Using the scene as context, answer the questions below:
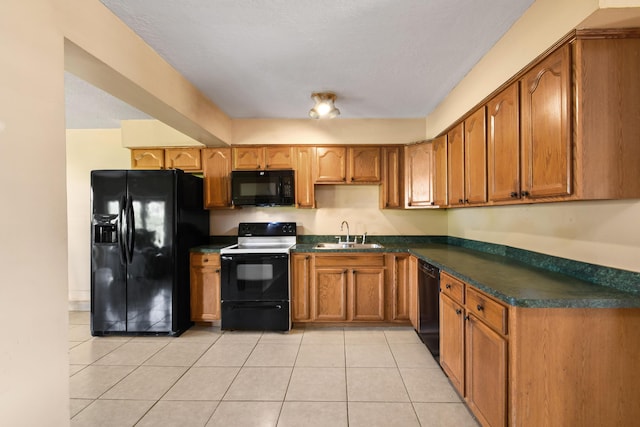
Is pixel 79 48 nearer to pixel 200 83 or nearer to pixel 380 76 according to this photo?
pixel 200 83

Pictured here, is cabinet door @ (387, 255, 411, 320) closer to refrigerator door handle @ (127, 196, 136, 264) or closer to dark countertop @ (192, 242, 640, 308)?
dark countertop @ (192, 242, 640, 308)

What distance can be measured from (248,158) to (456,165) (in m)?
2.33

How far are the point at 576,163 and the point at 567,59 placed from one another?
516 millimetres

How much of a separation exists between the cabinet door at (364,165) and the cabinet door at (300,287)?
1.15 metres

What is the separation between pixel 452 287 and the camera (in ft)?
6.61

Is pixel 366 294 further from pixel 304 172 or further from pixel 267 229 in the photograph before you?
pixel 304 172

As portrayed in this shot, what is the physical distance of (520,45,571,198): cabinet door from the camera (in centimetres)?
140

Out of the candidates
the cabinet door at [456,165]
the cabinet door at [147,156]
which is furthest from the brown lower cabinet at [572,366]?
the cabinet door at [147,156]

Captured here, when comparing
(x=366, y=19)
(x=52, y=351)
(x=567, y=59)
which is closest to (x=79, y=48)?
(x=52, y=351)

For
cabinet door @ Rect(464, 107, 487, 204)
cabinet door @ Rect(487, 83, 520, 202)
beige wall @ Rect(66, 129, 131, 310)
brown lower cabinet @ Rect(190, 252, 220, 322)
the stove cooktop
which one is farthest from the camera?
beige wall @ Rect(66, 129, 131, 310)

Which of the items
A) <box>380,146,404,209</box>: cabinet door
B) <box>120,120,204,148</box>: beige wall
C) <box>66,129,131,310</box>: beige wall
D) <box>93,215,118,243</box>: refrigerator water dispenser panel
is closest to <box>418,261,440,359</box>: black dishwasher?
<box>380,146,404,209</box>: cabinet door

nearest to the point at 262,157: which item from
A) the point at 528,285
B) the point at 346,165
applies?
the point at 346,165

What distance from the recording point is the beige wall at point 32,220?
3.60 feet

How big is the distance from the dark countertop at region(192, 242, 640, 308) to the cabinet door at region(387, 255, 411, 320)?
709 mm
